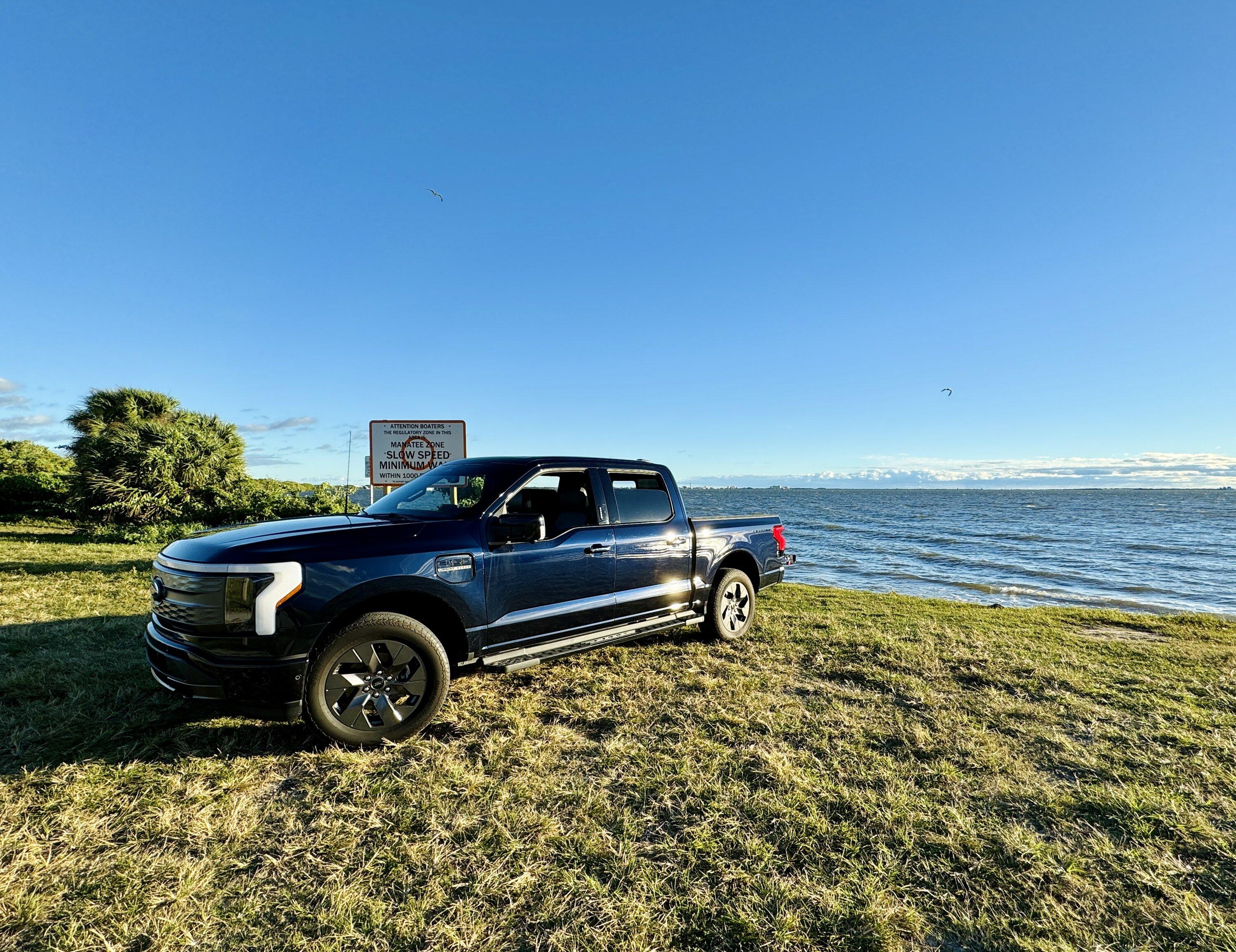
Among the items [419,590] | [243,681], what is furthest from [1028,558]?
[243,681]

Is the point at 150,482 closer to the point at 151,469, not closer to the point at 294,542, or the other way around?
the point at 151,469

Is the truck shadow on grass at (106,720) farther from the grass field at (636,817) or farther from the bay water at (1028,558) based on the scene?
the bay water at (1028,558)

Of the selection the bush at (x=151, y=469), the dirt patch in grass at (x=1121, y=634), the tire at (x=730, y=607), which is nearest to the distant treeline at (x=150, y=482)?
the bush at (x=151, y=469)

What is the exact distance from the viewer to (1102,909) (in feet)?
7.99

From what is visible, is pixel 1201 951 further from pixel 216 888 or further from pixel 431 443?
pixel 431 443

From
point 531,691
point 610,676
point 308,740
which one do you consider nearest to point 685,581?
point 610,676

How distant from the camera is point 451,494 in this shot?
4.80 metres

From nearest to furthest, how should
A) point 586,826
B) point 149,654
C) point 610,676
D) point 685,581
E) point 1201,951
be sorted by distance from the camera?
point 1201,951, point 586,826, point 149,654, point 610,676, point 685,581

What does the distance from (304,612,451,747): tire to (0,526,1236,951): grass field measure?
154 mm

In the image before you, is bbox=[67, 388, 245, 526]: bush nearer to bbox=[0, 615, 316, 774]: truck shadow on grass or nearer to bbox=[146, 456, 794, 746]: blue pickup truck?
bbox=[0, 615, 316, 774]: truck shadow on grass

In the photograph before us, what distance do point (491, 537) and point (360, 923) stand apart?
2406 millimetres

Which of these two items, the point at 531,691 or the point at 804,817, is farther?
the point at 531,691

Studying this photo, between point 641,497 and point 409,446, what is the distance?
6763 mm

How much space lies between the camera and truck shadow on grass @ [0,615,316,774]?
11.8ft
